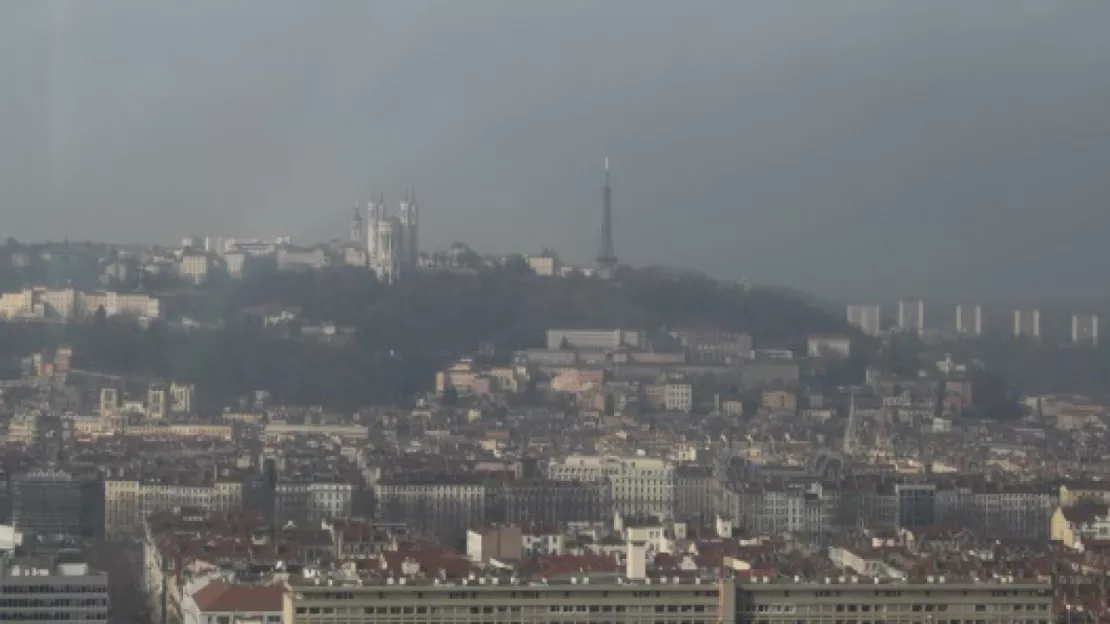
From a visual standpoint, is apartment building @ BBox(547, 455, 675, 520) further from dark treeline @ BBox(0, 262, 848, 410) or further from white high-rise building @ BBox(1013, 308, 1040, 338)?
dark treeline @ BBox(0, 262, 848, 410)

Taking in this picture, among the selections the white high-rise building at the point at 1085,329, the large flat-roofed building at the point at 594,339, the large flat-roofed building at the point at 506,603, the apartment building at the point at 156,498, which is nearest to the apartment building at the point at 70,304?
the large flat-roofed building at the point at 594,339

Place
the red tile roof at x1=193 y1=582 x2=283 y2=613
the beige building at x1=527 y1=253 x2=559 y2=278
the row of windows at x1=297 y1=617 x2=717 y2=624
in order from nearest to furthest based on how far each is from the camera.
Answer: the row of windows at x1=297 y1=617 x2=717 y2=624
the red tile roof at x1=193 y1=582 x2=283 y2=613
the beige building at x1=527 y1=253 x2=559 y2=278

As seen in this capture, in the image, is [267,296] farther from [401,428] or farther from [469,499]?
[469,499]

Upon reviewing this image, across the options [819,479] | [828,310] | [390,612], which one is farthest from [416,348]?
[390,612]

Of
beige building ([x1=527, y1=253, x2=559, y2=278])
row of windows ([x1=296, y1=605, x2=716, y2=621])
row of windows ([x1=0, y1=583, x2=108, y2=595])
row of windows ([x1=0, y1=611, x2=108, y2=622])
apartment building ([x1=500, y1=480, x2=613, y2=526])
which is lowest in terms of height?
apartment building ([x1=500, y1=480, x2=613, y2=526])

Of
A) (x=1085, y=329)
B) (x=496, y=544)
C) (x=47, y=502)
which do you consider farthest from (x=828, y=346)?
(x=496, y=544)

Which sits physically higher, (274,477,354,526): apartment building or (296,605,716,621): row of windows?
(296,605,716,621): row of windows

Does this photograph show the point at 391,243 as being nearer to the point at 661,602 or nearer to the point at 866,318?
the point at 866,318

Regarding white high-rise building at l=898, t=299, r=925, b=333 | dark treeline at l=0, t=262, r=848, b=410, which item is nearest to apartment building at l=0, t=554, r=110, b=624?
dark treeline at l=0, t=262, r=848, b=410

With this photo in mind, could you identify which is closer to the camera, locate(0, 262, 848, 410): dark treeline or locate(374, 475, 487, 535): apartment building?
locate(374, 475, 487, 535): apartment building
